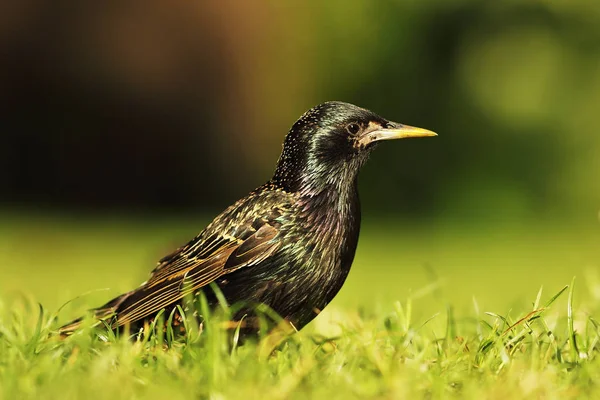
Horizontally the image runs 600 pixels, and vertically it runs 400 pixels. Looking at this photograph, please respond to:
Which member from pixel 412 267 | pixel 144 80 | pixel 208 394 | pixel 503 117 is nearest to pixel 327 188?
pixel 208 394

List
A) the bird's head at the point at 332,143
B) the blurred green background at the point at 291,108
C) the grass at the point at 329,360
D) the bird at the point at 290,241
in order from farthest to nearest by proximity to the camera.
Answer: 1. the blurred green background at the point at 291,108
2. the bird's head at the point at 332,143
3. the bird at the point at 290,241
4. the grass at the point at 329,360

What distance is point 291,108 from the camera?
13562mm

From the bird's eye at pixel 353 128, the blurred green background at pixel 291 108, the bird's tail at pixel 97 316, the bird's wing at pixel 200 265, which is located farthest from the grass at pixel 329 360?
the blurred green background at pixel 291 108

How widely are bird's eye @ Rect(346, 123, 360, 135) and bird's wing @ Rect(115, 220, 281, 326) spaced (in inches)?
21.3

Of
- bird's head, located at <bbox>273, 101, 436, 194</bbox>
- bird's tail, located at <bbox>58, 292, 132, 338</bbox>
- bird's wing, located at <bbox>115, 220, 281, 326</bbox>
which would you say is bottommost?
bird's tail, located at <bbox>58, 292, 132, 338</bbox>

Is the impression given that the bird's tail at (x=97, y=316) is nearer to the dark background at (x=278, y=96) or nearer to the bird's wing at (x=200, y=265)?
the bird's wing at (x=200, y=265)

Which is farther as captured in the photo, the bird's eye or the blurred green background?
the blurred green background

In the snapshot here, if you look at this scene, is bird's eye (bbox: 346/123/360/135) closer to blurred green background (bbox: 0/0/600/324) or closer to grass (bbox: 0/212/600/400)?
grass (bbox: 0/212/600/400)

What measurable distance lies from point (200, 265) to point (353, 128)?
803mm

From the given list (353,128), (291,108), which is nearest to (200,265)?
(353,128)

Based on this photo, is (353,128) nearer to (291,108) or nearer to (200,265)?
(200,265)

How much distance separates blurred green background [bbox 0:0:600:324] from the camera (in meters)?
12.1

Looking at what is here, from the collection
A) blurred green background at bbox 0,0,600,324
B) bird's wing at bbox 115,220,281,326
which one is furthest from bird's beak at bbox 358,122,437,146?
blurred green background at bbox 0,0,600,324

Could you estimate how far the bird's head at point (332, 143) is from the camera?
11.9 ft
